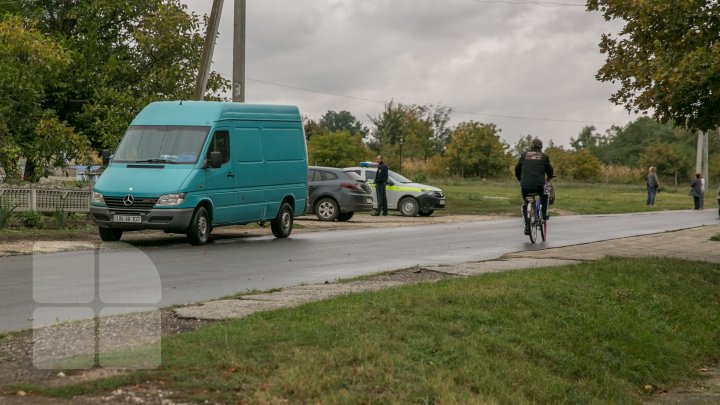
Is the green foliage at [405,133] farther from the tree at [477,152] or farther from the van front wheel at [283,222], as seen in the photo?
the van front wheel at [283,222]

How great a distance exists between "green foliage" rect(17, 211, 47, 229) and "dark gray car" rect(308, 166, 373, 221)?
32.7ft

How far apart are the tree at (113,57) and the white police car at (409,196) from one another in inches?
324

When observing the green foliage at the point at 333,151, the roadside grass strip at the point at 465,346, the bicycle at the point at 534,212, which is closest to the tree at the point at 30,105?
the bicycle at the point at 534,212

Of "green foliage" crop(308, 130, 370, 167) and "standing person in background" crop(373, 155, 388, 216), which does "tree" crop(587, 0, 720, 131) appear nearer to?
"standing person in background" crop(373, 155, 388, 216)

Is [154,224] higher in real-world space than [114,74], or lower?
lower

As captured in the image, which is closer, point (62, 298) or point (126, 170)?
point (62, 298)

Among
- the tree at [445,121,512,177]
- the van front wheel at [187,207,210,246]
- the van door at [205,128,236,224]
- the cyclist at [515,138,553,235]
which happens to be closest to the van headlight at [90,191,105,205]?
the van front wheel at [187,207,210,246]

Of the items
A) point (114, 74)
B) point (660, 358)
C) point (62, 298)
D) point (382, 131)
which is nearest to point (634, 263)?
point (660, 358)

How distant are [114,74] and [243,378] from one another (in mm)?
21514

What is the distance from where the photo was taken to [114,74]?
26.8m

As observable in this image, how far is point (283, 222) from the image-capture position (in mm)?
21250

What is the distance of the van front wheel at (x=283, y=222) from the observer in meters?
21.1

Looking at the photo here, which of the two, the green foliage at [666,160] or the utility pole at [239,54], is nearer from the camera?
the utility pole at [239,54]

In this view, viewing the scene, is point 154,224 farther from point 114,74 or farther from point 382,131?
point 382,131
